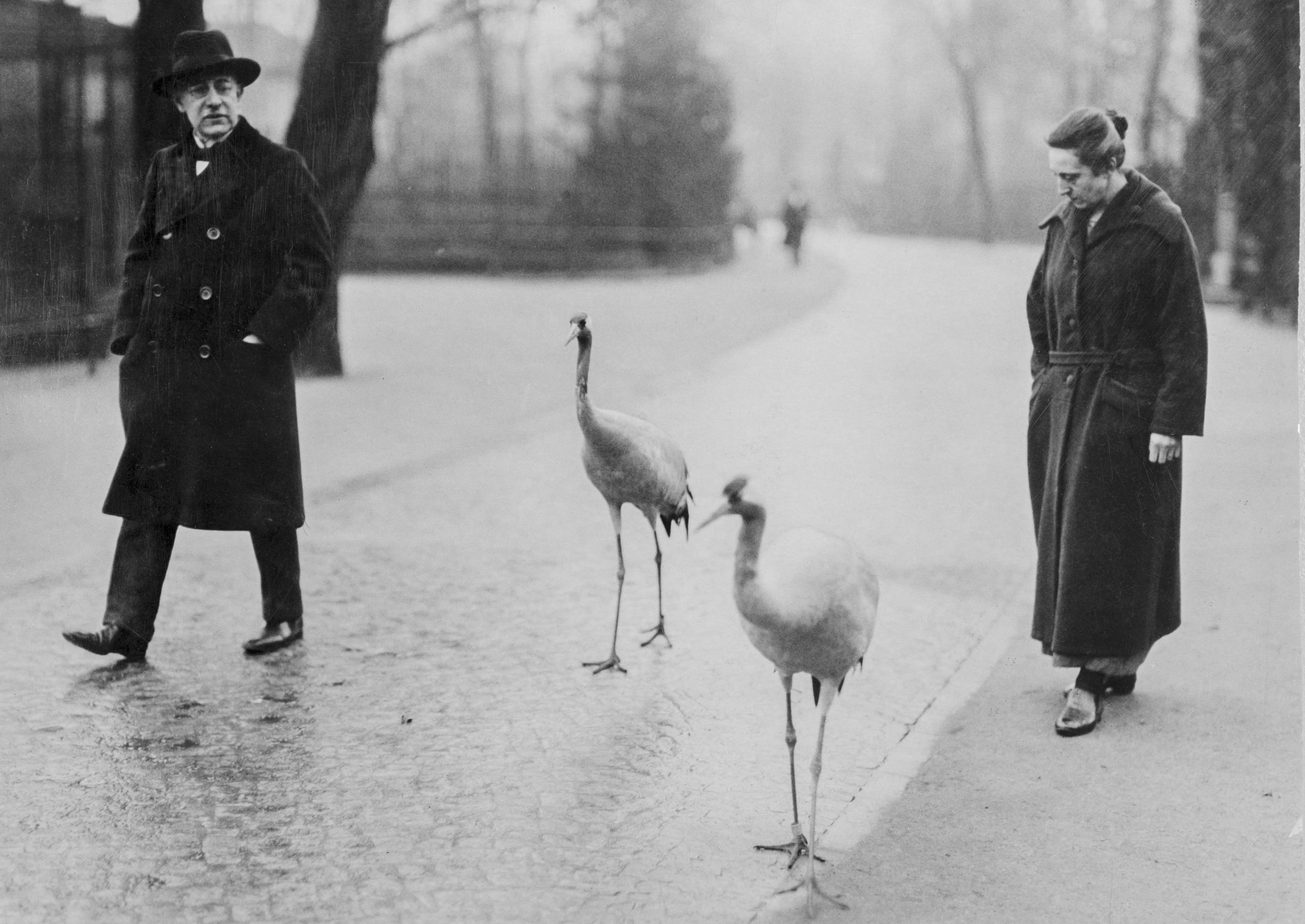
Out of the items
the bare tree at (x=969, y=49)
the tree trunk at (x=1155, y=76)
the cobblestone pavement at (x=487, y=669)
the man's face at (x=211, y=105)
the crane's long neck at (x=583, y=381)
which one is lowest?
the cobblestone pavement at (x=487, y=669)

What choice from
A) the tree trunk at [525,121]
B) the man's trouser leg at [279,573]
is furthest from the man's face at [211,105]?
the tree trunk at [525,121]

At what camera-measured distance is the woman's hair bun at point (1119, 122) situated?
5.84m

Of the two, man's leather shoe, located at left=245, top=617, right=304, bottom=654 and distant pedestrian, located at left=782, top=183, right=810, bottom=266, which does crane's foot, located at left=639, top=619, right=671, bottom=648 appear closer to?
man's leather shoe, located at left=245, top=617, right=304, bottom=654

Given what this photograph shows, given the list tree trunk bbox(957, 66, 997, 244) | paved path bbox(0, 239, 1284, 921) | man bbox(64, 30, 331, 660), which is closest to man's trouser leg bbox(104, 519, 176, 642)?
man bbox(64, 30, 331, 660)

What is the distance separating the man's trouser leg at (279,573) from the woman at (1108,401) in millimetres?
3141

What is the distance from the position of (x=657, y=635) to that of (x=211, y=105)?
9.74 feet

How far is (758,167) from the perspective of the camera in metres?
18.4

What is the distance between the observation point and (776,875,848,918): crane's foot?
445cm

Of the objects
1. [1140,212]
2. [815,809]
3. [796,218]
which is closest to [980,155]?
[796,218]

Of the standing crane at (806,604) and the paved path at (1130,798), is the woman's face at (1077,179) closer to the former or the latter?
the paved path at (1130,798)

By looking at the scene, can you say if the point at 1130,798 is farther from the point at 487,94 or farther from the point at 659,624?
the point at 487,94

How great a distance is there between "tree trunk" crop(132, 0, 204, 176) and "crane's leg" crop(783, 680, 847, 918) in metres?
3.85

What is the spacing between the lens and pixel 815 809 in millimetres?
4641

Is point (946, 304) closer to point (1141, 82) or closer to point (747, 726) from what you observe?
point (1141, 82)
